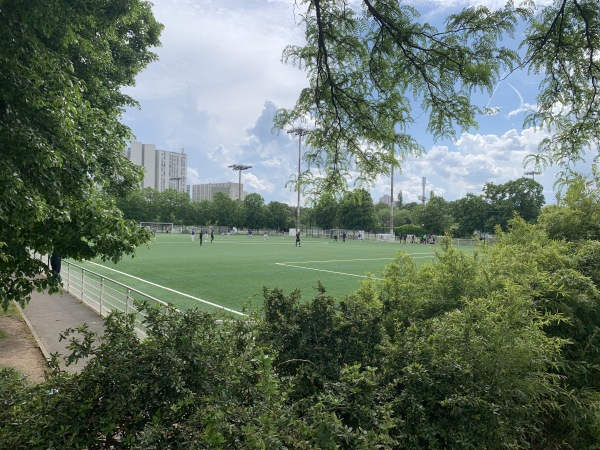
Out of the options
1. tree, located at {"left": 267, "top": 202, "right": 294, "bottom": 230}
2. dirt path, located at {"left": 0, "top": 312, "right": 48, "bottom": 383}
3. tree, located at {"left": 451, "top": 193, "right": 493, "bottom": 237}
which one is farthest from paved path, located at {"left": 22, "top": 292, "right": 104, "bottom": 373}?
tree, located at {"left": 267, "top": 202, "right": 294, "bottom": 230}

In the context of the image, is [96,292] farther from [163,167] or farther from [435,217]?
[163,167]

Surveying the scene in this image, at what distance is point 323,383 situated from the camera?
2773 mm

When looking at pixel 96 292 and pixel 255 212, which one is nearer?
pixel 96 292

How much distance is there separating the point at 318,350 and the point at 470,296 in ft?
7.71

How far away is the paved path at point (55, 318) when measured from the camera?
26.7 ft

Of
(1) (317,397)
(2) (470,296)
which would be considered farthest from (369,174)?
(1) (317,397)

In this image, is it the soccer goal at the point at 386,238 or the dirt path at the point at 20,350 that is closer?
the dirt path at the point at 20,350

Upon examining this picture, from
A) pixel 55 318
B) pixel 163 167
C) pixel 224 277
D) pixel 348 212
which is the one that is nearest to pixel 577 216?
pixel 55 318

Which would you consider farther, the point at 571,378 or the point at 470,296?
the point at 470,296

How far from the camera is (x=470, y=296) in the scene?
469 centimetres

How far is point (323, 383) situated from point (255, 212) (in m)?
92.9

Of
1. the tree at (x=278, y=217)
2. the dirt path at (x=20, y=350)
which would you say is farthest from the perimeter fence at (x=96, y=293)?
the tree at (x=278, y=217)

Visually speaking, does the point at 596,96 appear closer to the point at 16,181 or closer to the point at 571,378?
the point at 571,378

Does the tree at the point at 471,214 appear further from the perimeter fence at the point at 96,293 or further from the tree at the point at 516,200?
the perimeter fence at the point at 96,293
